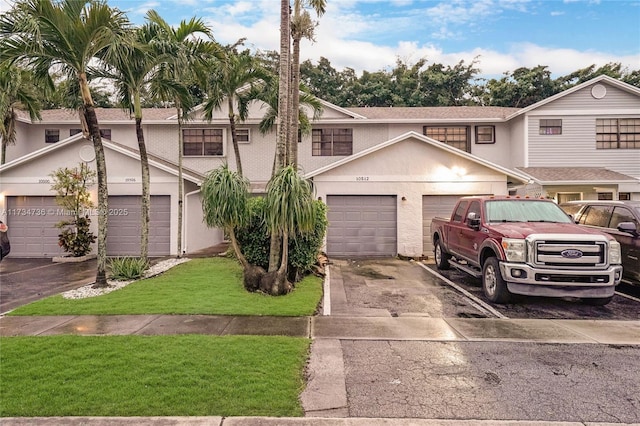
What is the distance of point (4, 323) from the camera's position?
604cm

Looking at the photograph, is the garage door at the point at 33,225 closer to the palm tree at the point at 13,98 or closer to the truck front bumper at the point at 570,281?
the palm tree at the point at 13,98

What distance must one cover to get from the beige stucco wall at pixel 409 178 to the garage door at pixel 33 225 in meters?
10.8

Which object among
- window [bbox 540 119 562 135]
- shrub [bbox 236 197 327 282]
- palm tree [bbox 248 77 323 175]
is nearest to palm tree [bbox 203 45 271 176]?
palm tree [bbox 248 77 323 175]

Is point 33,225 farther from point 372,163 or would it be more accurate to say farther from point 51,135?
point 372,163

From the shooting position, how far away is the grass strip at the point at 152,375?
3.37 m

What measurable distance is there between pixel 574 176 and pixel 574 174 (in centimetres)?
32

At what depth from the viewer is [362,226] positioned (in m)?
13.9

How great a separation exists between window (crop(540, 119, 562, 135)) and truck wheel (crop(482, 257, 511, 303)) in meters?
12.1

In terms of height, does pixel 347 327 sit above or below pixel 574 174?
below

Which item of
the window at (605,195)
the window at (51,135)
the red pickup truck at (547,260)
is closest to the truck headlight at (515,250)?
the red pickup truck at (547,260)

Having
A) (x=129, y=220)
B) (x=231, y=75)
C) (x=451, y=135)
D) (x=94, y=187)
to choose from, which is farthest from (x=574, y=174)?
(x=94, y=187)

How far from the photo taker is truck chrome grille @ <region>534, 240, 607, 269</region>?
6578 mm

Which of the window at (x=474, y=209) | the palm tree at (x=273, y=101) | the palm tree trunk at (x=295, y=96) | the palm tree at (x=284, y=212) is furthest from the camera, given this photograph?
the palm tree at (x=273, y=101)

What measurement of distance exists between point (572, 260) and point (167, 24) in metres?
11.6
